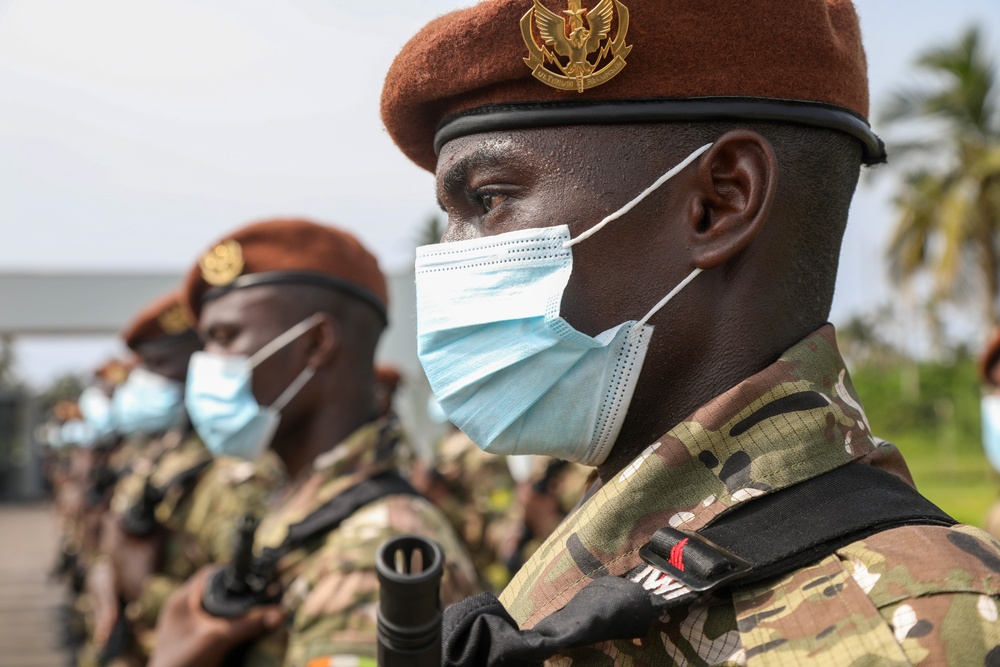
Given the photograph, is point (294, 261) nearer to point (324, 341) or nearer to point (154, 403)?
point (324, 341)

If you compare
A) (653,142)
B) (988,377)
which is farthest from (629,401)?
(988,377)

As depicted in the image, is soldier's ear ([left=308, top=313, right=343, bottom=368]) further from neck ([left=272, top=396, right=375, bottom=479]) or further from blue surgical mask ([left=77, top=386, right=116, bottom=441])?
blue surgical mask ([left=77, top=386, right=116, bottom=441])

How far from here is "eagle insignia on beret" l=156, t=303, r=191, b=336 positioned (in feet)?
26.3

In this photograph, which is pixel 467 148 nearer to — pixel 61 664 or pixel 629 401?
pixel 629 401

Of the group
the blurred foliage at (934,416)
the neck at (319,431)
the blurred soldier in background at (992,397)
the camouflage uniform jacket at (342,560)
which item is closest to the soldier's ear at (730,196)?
the camouflage uniform jacket at (342,560)

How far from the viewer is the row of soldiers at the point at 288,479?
298cm

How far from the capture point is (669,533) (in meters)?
1.30

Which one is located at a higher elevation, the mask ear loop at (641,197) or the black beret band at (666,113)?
the black beret band at (666,113)

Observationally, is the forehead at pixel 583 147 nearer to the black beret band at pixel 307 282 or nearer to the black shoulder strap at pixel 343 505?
the black shoulder strap at pixel 343 505

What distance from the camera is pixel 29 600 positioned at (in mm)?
16453

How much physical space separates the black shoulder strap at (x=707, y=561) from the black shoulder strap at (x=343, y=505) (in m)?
1.86

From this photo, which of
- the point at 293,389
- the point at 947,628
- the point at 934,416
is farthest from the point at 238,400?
the point at 934,416

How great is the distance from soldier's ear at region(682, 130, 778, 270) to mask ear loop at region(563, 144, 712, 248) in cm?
1

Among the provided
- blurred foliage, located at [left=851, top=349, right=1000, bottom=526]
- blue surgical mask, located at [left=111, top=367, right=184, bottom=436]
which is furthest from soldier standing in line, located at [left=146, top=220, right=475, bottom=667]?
blurred foliage, located at [left=851, top=349, right=1000, bottom=526]
